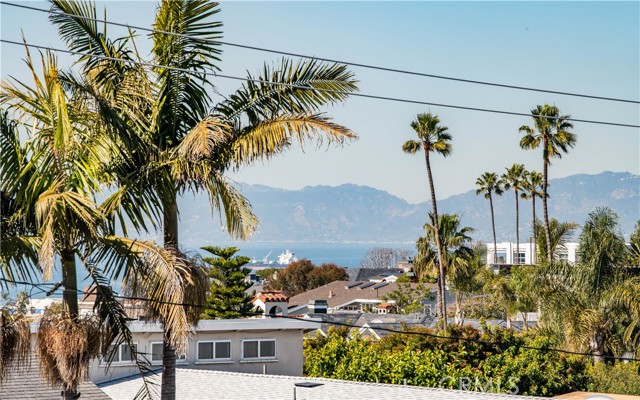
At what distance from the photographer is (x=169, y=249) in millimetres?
12789

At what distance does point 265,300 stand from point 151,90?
25.0 m

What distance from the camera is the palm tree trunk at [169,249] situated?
13141 millimetres

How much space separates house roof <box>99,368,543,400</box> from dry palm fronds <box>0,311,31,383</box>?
1242cm

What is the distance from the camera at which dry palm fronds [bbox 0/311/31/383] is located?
458 inches

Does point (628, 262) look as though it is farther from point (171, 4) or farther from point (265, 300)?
point (171, 4)

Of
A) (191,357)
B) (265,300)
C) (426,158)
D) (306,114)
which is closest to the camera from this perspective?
(306,114)

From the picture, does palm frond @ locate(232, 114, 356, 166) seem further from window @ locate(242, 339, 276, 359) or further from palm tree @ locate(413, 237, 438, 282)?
palm tree @ locate(413, 237, 438, 282)

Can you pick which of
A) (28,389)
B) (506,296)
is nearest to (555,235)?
(506,296)

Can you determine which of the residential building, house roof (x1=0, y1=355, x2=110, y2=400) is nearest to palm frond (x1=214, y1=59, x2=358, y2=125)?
house roof (x1=0, y1=355, x2=110, y2=400)

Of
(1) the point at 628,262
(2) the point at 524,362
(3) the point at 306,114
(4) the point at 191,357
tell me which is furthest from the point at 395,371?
(3) the point at 306,114

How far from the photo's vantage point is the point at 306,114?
13.5 meters

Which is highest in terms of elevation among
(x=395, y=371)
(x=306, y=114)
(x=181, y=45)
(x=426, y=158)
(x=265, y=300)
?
(x=426, y=158)

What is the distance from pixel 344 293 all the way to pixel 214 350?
78.2 meters

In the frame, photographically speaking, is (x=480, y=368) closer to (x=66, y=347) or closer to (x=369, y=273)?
(x=66, y=347)
